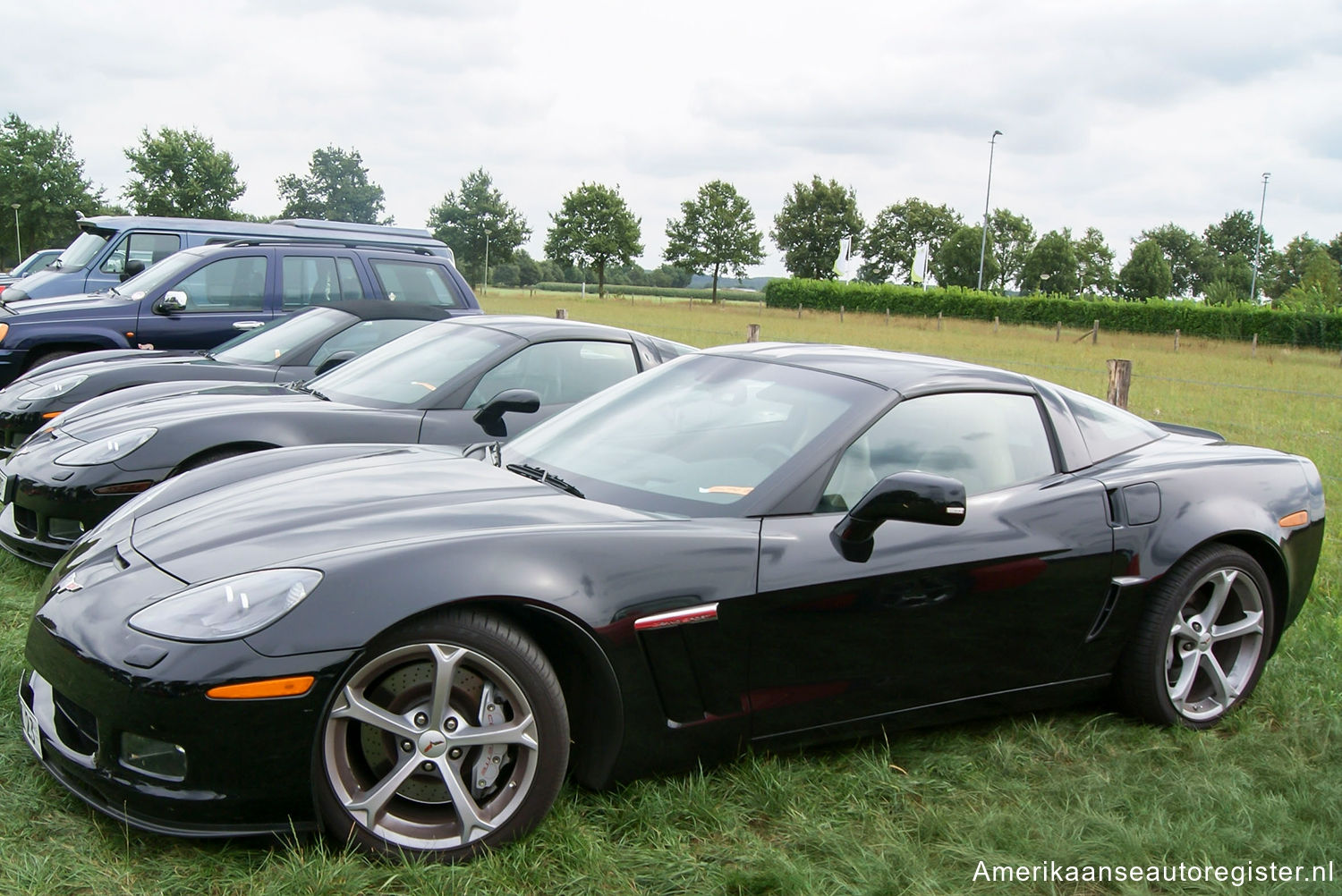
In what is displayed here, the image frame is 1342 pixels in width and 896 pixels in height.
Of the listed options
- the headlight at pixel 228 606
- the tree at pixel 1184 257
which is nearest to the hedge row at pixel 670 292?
the tree at pixel 1184 257

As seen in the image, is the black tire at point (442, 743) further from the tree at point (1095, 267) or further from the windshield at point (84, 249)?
the tree at point (1095, 267)

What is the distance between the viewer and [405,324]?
7504 mm

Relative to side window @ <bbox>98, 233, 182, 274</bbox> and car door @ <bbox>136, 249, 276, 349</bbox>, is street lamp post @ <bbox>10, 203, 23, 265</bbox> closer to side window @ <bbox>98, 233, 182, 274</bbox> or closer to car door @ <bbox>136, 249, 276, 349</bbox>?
side window @ <bbox>98, 233, 182, 274</bbox>

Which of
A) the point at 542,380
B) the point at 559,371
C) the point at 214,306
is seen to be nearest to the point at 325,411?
the point at 542,380

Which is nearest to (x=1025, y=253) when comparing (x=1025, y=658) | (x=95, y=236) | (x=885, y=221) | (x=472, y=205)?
(x=885, y=221)

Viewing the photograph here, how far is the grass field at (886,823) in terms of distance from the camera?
2410 mm

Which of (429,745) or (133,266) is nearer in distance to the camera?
(429,745)

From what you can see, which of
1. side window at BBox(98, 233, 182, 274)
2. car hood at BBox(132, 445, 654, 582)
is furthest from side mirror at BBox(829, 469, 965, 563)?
side window at BBox(98, 233, 182, 274)

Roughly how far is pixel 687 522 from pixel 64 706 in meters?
1.58

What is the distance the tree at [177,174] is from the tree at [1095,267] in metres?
60.0

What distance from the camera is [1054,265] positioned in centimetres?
7562

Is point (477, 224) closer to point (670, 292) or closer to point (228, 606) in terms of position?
point (670, 292)

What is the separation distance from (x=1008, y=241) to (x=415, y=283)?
A: 264ft

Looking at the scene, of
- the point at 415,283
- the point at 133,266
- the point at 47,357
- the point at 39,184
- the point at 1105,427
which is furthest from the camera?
the point at 39,184
